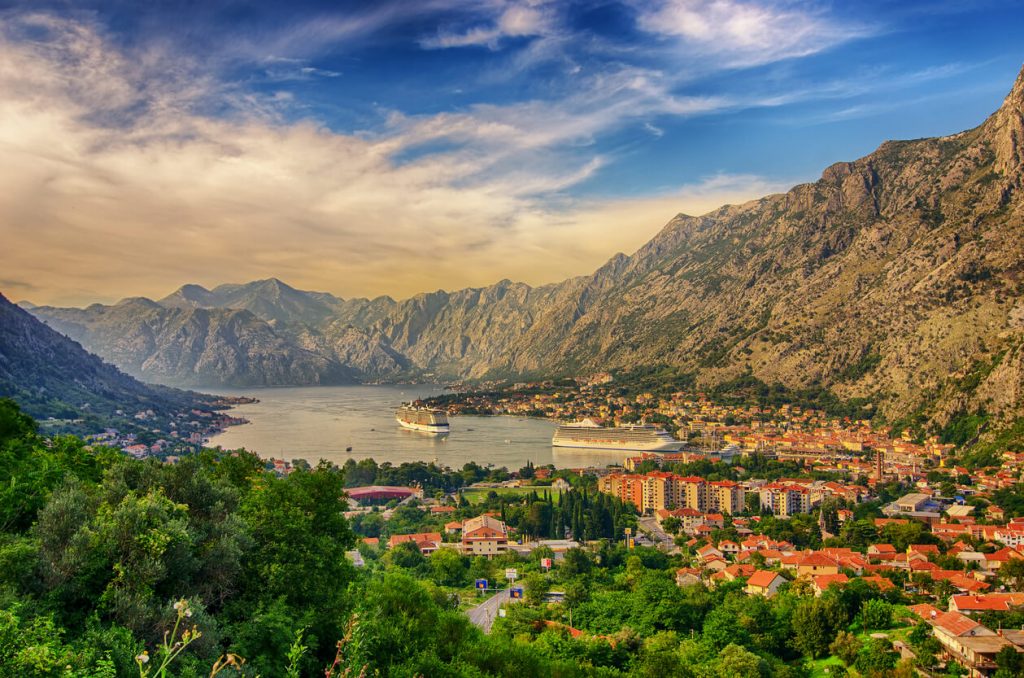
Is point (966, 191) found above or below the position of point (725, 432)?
above

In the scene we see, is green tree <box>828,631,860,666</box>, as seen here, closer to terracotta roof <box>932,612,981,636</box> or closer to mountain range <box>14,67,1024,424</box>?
terracotta roof <box>932,612,981,636</box>

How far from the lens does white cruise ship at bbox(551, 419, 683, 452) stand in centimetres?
7050

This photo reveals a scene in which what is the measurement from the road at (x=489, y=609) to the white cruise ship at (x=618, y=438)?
46647 mm

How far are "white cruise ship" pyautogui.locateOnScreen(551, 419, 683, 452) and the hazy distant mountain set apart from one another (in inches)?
1771

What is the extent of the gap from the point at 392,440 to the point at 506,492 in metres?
32.7

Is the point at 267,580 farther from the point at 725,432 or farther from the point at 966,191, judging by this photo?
the point at 966,191

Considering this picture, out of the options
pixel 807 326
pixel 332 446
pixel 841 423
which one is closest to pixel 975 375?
pixel 841 423

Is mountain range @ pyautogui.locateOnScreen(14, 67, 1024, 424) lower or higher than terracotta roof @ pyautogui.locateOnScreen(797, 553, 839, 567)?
higher

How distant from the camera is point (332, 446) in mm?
65062

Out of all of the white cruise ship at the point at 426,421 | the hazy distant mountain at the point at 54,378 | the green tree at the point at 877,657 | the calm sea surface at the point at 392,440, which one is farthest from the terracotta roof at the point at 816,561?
the white cruise ship at the point at 426,421

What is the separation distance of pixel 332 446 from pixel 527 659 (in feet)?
184

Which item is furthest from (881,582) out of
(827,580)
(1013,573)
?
(1013,573)

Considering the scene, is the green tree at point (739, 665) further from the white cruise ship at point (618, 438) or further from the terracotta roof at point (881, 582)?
the white cruise ship at point (618, 438)

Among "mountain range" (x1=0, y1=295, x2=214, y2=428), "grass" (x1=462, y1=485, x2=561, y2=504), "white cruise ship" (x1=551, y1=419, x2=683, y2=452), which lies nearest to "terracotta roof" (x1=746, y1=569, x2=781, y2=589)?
"grass" (x1=462, y1=485, x2=561, y2=504)
